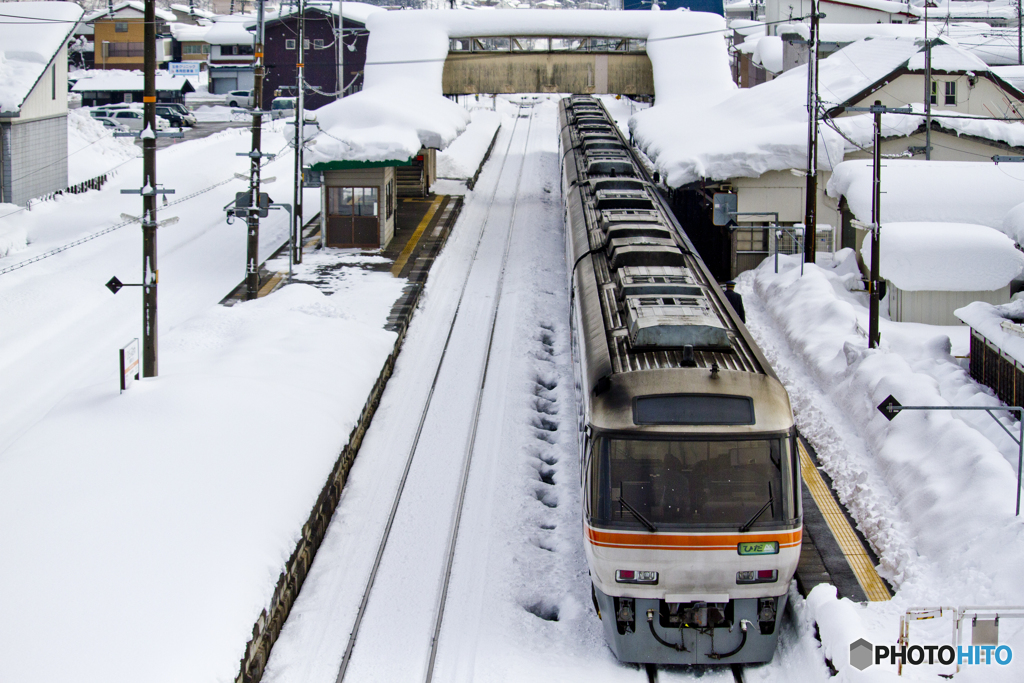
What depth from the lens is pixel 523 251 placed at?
2827cm

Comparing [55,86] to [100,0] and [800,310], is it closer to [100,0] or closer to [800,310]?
[800,310]

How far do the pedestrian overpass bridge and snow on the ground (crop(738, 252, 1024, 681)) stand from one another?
644 inches

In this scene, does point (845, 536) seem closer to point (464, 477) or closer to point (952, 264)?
point (464, 477)

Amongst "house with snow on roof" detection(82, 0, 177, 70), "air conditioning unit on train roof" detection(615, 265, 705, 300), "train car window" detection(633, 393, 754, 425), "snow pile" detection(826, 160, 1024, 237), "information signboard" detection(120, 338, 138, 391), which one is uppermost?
"house with snow on roof" detection(82, 0, 177, 70)

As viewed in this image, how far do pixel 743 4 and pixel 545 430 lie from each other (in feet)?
269

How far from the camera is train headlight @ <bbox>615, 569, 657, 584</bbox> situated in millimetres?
9531

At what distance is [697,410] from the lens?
9609 mm

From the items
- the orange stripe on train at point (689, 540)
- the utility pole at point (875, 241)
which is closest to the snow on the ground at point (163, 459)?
the orange stripe on train at point (689, 540)

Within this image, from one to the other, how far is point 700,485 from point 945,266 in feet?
45.7

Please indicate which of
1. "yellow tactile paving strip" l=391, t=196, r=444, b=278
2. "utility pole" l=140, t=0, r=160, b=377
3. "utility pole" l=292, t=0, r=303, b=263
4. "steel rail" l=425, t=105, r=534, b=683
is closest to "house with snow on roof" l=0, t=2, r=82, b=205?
"utility pole" l=292, t=0, r=303, b=263

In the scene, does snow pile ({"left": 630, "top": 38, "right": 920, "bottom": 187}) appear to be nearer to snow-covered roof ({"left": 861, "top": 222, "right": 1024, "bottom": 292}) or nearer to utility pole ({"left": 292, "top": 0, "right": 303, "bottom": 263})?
snow-covered roof ({"left": 861, "top": 222, "right": 1024, "bottom": 292})

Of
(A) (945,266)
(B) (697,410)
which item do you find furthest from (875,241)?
(B) (697,410)

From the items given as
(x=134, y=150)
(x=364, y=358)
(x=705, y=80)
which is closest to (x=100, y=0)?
(x=134, y=150)

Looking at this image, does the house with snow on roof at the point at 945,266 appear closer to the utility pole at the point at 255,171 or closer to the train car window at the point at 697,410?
the train car window at the point at 697,410
